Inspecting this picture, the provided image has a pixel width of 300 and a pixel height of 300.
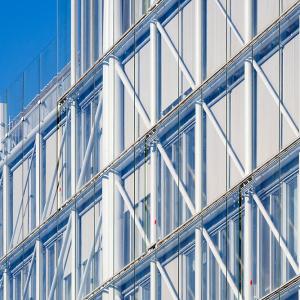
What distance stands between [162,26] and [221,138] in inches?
198

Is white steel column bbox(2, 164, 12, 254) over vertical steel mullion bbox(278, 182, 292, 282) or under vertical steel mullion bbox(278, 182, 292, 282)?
over

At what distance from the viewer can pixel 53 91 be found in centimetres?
6831

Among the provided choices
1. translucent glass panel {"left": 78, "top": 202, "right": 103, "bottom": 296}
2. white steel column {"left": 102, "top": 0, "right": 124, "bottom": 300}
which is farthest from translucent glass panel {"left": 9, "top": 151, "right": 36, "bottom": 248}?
white steel column {"left": 102, "top": 0, "right": 124, "bottom": 300}

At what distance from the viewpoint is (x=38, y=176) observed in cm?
6900

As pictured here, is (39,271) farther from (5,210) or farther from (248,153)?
(248,153)

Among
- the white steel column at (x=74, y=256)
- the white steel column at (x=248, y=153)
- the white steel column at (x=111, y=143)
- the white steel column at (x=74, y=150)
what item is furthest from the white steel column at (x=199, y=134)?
the white steel column at (x=74, y=256)

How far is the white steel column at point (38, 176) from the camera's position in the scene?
68750mm

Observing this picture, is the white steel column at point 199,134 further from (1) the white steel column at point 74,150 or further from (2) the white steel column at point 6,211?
(2) the white steel column at point 6,211

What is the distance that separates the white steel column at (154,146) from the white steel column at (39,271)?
787 centimetres

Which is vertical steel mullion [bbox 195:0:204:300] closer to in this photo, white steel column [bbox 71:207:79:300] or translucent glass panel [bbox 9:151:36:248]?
white steel column [bbox 71:207:79:300]

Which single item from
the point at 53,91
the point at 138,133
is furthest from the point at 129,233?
the point at 53,91

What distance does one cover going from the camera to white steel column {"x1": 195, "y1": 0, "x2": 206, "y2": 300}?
58281mm

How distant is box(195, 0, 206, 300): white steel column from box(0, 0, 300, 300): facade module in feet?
0.13

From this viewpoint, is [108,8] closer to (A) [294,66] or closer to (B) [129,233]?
(B) [129,233]
